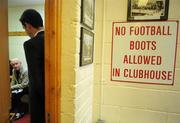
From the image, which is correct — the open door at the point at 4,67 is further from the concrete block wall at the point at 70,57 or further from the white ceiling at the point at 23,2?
the white ceiling at the point at 23,2

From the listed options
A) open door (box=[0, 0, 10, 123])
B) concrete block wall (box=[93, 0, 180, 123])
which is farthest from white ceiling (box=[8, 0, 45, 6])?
open door (box=[0, 0, 10, 123])

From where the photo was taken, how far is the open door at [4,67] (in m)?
0.83

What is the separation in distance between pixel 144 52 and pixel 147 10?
0.40 meters

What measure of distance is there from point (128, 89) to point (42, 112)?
2.84ft

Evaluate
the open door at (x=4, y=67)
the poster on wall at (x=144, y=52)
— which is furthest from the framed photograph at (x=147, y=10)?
the open door at (x=4, y=67)

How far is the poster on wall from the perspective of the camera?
1617 mm

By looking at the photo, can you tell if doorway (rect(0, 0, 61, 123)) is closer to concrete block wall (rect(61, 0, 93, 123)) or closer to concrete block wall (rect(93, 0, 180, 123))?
concrete block wall (rect(61, 0, 93, 123))

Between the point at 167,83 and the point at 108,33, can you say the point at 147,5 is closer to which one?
the point at 108,33

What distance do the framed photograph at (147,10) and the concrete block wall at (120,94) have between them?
0.22 ft

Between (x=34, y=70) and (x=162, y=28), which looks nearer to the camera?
(x=34, y=70)

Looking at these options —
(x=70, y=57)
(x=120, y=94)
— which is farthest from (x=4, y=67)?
(x=120, y=94)

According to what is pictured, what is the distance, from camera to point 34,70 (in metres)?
1.34

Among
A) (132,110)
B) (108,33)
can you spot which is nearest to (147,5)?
(108,33)

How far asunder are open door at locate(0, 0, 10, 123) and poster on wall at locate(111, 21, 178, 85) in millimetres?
1105
